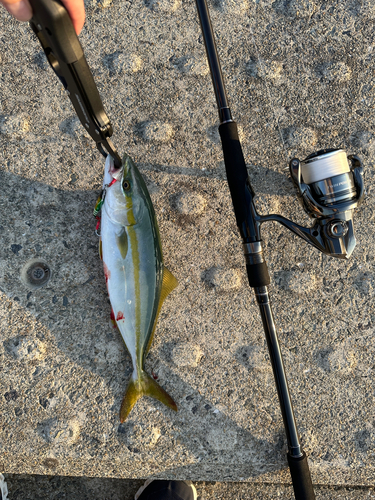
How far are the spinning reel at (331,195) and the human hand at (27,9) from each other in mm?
944

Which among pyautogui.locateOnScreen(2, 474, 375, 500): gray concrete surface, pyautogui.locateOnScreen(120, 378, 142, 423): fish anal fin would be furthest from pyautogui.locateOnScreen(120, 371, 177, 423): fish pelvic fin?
pyautogui.locateOnScreen(2, 474, 375, 500): gray concrete surface

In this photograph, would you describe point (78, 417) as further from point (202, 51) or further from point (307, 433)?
point (202, 51)

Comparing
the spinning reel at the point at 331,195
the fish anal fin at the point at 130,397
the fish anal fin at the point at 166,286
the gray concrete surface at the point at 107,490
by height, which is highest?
the spinning reel at the point at 331,195

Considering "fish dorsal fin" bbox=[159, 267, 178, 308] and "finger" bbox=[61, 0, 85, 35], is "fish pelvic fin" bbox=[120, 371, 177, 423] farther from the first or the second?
"finger" bbox=[61, 0, 85, 35]

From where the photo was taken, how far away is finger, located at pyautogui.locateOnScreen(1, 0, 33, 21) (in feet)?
3.07

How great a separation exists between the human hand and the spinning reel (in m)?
0.94

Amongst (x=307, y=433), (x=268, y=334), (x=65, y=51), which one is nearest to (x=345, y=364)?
(x=307, y=433)

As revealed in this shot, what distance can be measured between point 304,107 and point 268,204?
0.58m

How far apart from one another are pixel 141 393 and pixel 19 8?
158 centimetres

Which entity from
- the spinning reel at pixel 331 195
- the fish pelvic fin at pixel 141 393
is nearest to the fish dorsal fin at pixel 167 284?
the fish pelvic fin at pixel 141 393

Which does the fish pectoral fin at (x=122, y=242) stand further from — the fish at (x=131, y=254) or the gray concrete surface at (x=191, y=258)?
the gray concrete surface at (x=191, y=258)

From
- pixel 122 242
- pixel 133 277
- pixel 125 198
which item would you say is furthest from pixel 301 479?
pixel 125 198

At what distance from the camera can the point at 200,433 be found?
1715mm

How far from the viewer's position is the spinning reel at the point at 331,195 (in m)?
1.44
